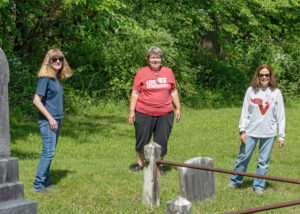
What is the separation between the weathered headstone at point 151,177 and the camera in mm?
5851

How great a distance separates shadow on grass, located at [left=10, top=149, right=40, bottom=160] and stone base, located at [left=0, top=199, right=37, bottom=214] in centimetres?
591

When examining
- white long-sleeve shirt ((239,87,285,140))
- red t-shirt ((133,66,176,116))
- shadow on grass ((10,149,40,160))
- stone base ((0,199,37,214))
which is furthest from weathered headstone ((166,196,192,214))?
shadow on grass ((10,149,40,160))

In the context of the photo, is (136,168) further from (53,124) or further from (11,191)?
(11,191)

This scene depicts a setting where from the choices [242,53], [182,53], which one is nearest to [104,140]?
[182,53]

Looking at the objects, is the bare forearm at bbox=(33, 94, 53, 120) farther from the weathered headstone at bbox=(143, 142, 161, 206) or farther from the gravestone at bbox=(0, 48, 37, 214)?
the gravestone at bbox=(0, 48, 37, 214)

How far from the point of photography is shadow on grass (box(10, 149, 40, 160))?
9948 millimetres

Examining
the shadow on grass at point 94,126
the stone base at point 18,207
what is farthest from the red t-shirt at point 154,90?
the shadow on grass at point 94,126

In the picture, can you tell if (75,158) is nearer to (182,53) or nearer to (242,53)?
(182,53)

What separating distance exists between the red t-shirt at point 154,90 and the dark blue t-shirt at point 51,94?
139cm

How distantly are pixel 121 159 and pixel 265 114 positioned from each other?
377 cm

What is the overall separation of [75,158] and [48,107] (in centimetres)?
381

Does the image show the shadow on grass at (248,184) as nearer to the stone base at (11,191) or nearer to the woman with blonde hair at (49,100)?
the woman with blonde hair at (49,100)

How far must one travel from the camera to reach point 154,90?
23.9 ft

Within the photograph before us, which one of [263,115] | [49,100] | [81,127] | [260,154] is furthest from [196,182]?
[81,127]
